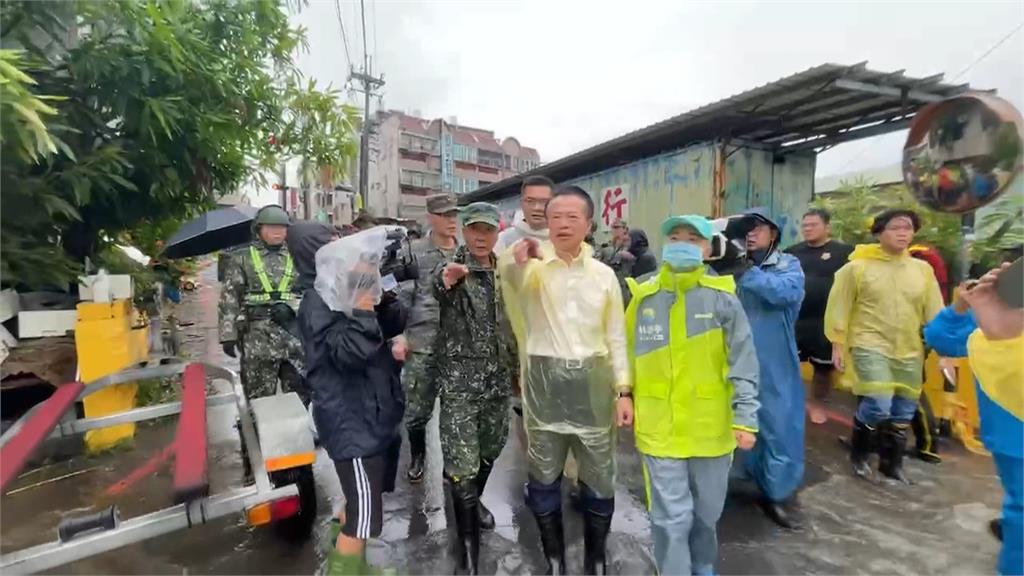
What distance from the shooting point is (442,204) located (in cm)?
340

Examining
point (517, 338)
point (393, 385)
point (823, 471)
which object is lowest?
point (823, 471)

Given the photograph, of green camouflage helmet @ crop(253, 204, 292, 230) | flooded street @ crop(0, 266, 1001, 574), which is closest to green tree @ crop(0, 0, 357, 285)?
green camouflage helmet @ crop(253, 204, 292, 230)

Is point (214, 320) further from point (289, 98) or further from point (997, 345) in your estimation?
point (997, 345)

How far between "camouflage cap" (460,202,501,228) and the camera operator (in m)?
0.47

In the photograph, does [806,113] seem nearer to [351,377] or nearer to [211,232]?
[351,377]

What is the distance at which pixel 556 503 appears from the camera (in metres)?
2.64

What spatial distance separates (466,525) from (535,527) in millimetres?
667

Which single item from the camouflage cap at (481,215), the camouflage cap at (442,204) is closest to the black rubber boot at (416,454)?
the camouflage cap at (442,204)

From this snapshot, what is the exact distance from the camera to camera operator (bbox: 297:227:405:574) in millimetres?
2410

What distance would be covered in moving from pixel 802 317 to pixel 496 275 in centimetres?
403

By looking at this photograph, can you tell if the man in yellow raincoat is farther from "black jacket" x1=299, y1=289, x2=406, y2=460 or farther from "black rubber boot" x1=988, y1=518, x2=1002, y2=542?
"black jacket" x1=299, y1=289, x2=406, y2=460

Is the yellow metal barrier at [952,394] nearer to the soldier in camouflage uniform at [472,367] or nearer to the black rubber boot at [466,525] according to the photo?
the soldier in camouflage uniform at [472,367]

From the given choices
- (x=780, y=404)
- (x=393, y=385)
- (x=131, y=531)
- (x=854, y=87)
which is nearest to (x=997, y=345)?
(x=780, y=404)

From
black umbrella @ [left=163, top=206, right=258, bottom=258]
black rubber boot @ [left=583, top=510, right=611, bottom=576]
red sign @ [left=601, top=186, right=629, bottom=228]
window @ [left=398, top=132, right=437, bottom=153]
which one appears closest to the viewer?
→ black rubber boot @ [left=583, top=510, right=611, bottom=576]
